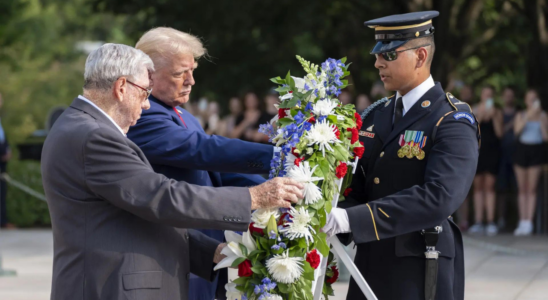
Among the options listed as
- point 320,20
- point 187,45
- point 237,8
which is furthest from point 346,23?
point 187,45

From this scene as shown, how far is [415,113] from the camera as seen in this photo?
11.8ft

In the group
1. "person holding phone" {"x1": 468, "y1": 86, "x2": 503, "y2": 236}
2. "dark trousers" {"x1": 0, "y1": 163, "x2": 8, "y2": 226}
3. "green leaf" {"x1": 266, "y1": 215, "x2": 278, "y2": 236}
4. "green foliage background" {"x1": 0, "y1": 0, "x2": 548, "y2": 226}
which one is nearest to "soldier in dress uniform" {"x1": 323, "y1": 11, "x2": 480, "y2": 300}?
"green leaf" {"x1": 266, "y1": 215, "x2": 278, "y2": 236}

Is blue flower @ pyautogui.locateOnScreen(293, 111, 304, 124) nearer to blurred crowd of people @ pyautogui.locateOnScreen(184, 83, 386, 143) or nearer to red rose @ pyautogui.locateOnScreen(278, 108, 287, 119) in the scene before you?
red rose @ pyautogui.locateOnScreen(278, 108, 287, 119)

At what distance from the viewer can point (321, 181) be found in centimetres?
331

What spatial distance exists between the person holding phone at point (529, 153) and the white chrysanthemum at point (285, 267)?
8.33 m

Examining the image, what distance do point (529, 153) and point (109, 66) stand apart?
8.88 metres

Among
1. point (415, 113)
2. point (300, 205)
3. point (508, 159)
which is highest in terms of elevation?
point (415, 113)

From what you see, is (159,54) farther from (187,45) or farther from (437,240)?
(437,240)

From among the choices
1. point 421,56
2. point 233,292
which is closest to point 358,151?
point 421,56

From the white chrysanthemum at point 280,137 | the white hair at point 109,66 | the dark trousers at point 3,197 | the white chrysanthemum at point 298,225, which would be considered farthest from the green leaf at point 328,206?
the dark trousers at point 3,197

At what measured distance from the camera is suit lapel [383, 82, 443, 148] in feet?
11.8

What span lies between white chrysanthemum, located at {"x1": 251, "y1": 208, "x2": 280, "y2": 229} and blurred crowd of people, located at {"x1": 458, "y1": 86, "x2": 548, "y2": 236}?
8.33 meters

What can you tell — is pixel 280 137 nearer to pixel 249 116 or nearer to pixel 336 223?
pixel 336 223

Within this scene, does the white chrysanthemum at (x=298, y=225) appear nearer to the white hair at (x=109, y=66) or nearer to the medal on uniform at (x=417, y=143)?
the medal on uniform at (x=417, y=143)
